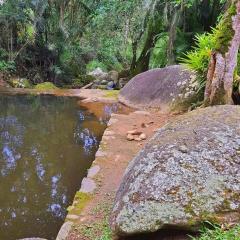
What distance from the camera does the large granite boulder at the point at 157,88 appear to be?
28.7 feet

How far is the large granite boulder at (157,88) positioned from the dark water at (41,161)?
4.48 ft

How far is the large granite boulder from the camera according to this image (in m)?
8.73

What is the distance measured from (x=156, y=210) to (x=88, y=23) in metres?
14.1

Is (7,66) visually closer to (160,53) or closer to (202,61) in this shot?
(160,53)

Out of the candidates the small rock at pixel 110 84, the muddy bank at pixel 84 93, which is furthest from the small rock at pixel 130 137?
the small rock at pixel 110 84

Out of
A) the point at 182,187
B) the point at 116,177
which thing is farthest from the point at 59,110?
the point at 182,187

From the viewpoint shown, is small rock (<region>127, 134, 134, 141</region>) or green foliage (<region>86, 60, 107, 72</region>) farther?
green foliage (<region>86, 60, 107, 72</region>)

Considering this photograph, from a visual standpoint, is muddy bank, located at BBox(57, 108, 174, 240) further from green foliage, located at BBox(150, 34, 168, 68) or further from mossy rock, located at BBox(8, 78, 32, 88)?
mossy rock, located at BBox(8, 78, 32, 88)

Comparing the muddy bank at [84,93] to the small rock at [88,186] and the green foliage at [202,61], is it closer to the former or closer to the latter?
the green foliage at [202,61]

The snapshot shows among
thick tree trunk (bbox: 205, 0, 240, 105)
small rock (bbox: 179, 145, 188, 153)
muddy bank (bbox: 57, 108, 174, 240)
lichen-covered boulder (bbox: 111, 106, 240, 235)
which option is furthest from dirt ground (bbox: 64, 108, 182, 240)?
thick tree trunk (bbox: 205, 0, 240, 105)

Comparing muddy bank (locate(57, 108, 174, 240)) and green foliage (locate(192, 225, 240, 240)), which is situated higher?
green foliage (locate(192, 225, 240, 240))

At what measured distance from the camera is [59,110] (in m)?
9.39

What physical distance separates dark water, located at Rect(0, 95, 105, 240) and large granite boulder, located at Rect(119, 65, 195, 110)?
4.48ft

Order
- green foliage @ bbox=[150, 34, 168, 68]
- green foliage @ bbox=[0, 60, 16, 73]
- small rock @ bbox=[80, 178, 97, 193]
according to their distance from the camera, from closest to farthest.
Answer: small rock @ bbox=[80, 178, 97, 193]
green foliage @ bbox=[150, 34, 168, 68]
green foliage @ bbox=[0, 60, 16, 73]
